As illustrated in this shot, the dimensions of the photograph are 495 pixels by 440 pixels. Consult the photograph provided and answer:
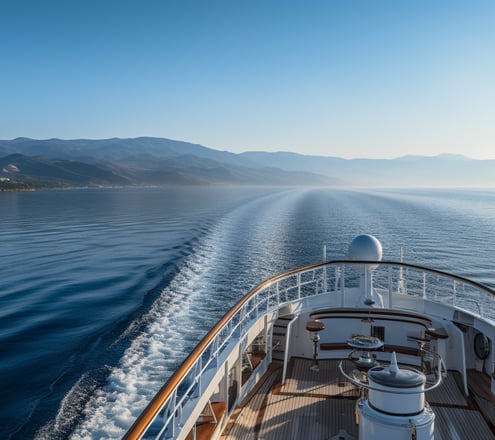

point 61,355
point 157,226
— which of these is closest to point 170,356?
point 61,355

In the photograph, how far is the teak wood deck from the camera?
592 cm

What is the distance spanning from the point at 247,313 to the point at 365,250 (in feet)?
14.6

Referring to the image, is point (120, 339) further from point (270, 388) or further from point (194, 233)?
point (194, 233)

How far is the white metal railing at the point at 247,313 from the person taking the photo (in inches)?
149

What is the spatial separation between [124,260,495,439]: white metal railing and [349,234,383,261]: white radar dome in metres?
0.39

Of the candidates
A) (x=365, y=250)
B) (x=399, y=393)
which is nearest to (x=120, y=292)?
(x=365, y=250)

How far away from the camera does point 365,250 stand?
37.3 feet

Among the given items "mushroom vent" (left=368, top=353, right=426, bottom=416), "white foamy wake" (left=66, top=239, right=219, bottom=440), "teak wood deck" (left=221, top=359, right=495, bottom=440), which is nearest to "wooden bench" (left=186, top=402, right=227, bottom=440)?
"teak wood deck" (left=221, top=359, right=495, bottom=440)

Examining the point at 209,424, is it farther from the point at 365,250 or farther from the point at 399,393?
the point at 365,250

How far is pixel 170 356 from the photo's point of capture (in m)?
11.3

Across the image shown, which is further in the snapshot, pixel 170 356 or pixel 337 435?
pixel 170 356

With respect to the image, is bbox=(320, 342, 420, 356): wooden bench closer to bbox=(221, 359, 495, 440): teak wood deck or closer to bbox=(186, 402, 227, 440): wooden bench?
bbox=(221, 359, 495, 440): teak wood deck

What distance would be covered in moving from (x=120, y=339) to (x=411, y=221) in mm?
41079

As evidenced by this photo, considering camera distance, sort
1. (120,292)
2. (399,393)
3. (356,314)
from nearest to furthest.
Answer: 1. (399,393)
2. (356,314)
3. (120,292)
